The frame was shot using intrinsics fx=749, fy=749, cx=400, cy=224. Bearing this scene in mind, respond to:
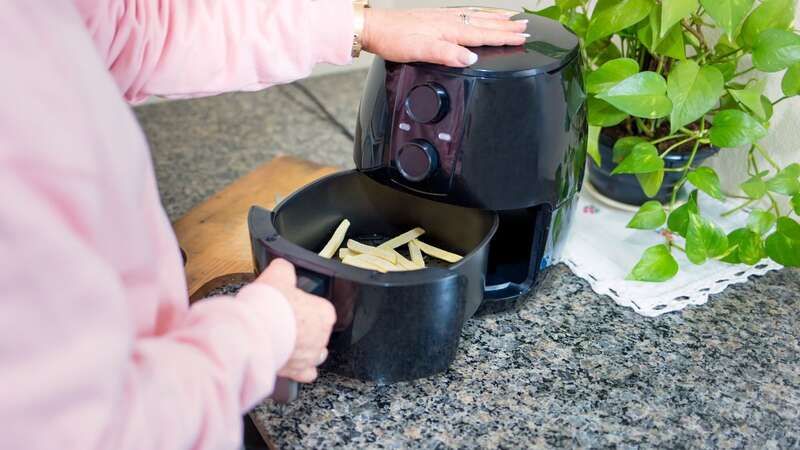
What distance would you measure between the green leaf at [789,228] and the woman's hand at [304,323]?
0.50 meters

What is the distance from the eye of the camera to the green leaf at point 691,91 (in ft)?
2.43

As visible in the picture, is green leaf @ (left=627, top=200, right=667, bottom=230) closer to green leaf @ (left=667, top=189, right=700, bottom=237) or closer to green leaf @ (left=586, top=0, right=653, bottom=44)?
green leaf @ (left=667, top=189, right=700, bottom=237)

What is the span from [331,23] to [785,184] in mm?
490

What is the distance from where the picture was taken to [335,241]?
72 centimetres

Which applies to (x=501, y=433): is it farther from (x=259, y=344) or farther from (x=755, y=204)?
(x=755, y=204)

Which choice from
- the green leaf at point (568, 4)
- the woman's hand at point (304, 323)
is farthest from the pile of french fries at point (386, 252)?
the green leaf at point (568, 4)

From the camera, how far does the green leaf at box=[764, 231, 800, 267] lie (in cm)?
77

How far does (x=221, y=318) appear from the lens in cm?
47

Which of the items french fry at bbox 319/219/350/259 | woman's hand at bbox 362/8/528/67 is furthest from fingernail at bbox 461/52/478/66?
french fry at bbox 319/219/350/259

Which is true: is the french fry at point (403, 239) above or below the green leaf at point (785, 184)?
below

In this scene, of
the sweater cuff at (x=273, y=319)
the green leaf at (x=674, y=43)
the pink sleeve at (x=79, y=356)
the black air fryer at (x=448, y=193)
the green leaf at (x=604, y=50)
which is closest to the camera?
the pink sleeve at (x=79, y=356)

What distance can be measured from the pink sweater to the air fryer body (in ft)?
0.71

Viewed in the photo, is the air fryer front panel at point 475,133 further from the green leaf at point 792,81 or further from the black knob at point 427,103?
the green leaf at point 792,81

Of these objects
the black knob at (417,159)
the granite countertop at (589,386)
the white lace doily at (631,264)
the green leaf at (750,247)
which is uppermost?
the black knob at (417,159)
